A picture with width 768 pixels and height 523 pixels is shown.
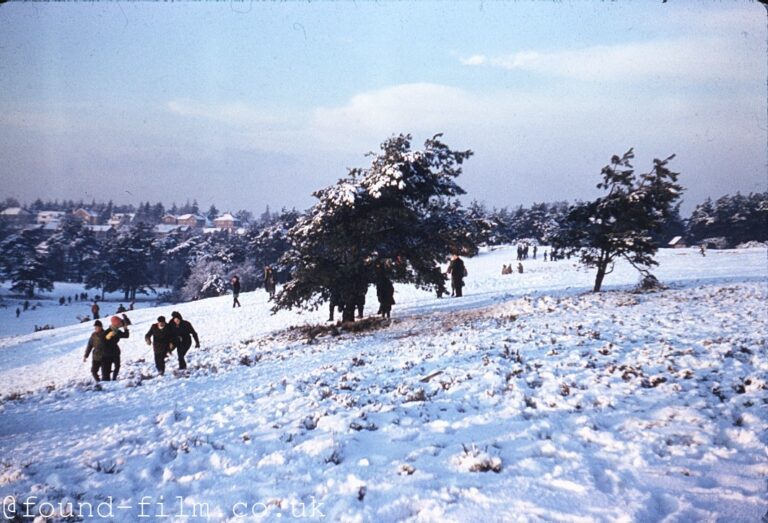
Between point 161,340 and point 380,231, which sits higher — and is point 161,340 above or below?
below

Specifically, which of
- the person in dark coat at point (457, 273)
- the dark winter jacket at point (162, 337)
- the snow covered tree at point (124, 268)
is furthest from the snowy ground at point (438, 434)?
the snow covered tree at point (124, 268)

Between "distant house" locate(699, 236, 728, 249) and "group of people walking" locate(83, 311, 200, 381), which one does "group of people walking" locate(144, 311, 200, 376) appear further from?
"distant house" locate(699, 236, 728, 249)

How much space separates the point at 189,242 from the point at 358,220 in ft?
257

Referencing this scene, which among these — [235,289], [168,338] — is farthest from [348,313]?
[235,289]

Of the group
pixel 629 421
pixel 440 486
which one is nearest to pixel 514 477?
pixel 440 486

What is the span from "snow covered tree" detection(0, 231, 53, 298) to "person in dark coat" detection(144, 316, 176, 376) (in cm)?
6635

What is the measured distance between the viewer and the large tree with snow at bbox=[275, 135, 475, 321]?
1474 centimetres

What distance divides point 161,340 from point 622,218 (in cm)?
1813

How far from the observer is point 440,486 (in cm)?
414

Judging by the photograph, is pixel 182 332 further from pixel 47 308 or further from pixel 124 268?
pixel 124 268

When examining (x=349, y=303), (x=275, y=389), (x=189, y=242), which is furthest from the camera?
(x=189, y=242)

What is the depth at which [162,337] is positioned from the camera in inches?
476

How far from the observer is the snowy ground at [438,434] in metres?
3.93

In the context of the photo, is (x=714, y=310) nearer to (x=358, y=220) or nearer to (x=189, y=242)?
(x=358, y=220)
